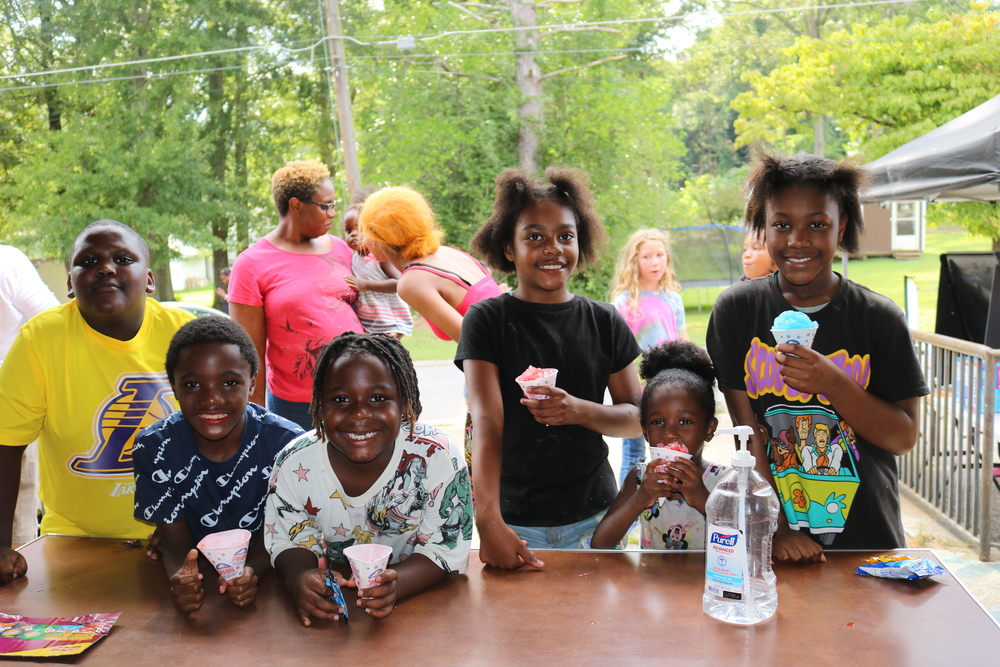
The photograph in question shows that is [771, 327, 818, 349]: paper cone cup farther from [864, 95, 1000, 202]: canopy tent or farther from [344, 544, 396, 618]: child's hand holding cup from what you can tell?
[864, 95, 1000, 202]: canopy tent

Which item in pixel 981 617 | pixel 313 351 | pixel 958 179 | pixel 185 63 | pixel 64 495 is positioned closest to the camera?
pixel 981 617

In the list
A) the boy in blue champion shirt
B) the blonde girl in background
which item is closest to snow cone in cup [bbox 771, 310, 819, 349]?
the boy in blue champion shirt

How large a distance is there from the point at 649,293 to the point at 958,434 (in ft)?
7.34

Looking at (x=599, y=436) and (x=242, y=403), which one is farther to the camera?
(x=599, y=436)

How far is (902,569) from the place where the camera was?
207 cm

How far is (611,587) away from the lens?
208 centimetres

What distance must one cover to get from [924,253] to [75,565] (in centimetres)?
3215

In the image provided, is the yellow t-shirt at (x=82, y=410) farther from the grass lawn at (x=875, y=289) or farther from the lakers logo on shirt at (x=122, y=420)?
the grass lawn at (x=875, y=289)

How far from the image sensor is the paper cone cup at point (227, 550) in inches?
77.7

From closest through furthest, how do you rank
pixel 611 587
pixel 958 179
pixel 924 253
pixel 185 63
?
pixel 611 587 → pixel 958 179 → pixel 185 63 → pixel 924 253

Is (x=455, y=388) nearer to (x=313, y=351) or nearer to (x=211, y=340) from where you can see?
(x=313, y=351)

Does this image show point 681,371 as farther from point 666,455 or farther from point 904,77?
point 904,77

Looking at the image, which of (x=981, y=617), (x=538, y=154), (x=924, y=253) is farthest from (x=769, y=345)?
(x=924, y=253)

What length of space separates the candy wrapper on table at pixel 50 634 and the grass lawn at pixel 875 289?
9805mm
